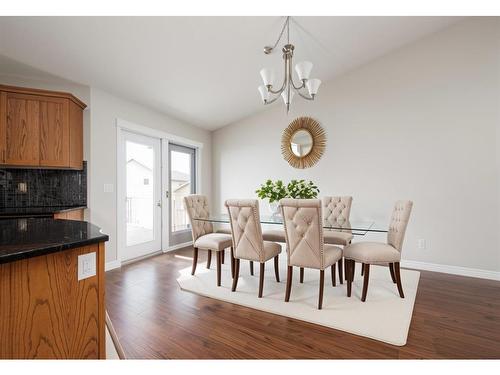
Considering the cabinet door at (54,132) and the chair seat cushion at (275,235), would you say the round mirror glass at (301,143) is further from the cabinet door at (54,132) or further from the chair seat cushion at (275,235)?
the cabinet door at (54,132)

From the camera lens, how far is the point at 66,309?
98 centimetres

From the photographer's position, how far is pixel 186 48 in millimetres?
2783

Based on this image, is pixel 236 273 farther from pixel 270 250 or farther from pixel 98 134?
pixel 98 134

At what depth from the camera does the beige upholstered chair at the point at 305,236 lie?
7.08 ft

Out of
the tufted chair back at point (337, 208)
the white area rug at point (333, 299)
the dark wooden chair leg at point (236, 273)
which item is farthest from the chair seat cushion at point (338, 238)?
the dark wooden chair leg at point (236, 273)

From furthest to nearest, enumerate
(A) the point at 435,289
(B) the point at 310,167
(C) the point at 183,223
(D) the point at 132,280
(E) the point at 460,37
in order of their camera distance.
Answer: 1. (C) the point at 183,223
2. (B) the point at 310,167
3. (E) the point at 460,37
4. (D) the point at 132,280
5. (A) the point at 435,289

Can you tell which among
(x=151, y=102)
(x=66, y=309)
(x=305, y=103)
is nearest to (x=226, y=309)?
(x=66, y=309)

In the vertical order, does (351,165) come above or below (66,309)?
above

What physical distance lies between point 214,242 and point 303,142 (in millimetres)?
2324

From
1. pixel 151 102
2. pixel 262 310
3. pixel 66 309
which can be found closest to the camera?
pixel 66 309

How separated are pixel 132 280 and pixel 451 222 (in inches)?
156

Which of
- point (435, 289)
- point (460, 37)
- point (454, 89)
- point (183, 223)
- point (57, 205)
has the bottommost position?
point (435, 289)

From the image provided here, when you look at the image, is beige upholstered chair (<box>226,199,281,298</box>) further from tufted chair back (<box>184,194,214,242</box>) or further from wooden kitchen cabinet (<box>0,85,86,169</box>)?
wooden kitchen cabinet (<box>0,85,86,169</box>)

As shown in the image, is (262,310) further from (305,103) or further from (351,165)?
(305,103)
